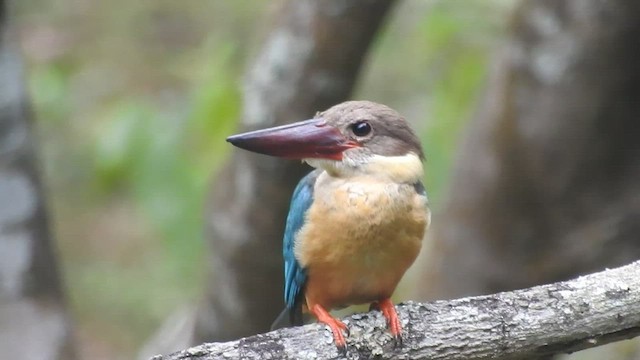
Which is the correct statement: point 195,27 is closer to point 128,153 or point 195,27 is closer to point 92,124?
point 92,124

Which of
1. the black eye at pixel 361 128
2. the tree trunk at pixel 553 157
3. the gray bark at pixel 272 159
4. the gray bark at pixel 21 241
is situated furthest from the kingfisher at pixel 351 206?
the tree trunk at pixel 553 157

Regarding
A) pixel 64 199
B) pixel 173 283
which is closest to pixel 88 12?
pixel 64 199

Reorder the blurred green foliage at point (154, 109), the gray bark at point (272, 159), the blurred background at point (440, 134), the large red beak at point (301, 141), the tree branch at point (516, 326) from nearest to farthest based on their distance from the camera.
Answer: the tree branch at point (516, 326), the large red beak at point (301, 141), the gray bark at point (272, 159), the blurred background at point (440, 134), the blurred green foliage at point (154, 109)

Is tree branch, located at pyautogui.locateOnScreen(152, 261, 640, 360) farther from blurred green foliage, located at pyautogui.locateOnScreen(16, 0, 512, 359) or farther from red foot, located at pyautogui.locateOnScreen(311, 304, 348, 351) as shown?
blurred green foliage, located at pyautogui.locateOnScreen(16, 0, 512, 359)

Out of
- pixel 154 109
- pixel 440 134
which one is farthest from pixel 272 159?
pixel 154 109

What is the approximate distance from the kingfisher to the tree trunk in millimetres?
1678

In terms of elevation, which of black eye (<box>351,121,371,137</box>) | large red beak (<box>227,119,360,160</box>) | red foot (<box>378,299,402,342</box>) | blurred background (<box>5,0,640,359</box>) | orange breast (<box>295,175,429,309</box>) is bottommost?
red foot (<box>378,299,402,342</box>)

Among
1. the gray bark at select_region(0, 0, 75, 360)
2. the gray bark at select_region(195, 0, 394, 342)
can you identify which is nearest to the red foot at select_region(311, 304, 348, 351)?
the gray bark at select_region(195, 0, 394, 342)

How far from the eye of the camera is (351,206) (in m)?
3.36

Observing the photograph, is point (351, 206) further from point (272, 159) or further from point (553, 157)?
point (553, 157)

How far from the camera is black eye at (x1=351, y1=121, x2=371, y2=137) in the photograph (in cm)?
352

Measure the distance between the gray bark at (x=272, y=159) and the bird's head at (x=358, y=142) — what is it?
35.2 inches

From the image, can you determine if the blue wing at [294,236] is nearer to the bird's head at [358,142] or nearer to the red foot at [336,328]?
the bird's head at [358,142]

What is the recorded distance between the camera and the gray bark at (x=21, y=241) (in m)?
4.41
